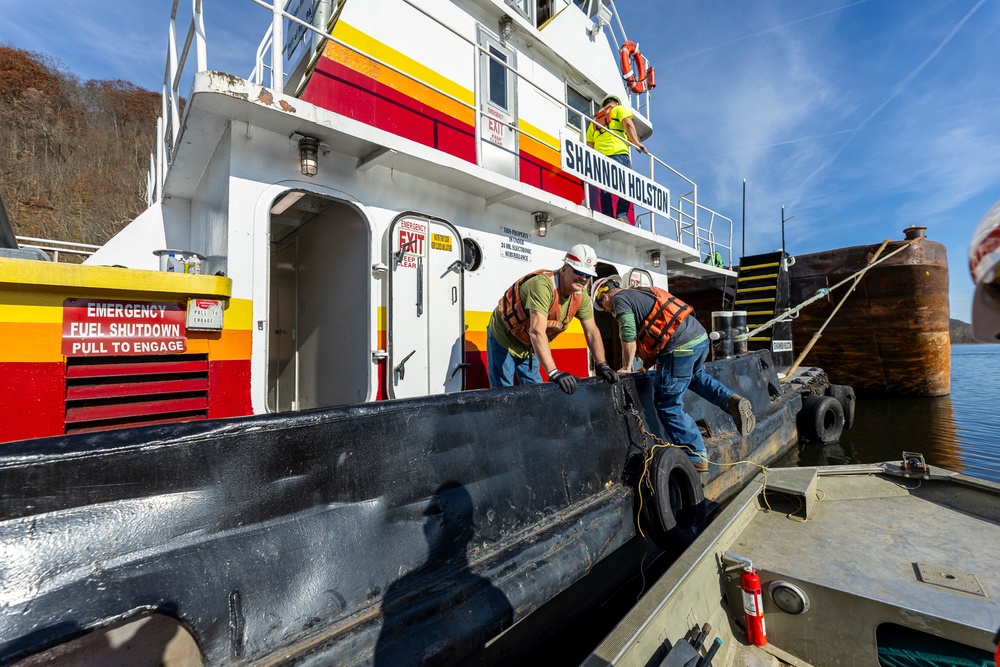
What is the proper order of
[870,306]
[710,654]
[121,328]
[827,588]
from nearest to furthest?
1. [710,654]
2. [827,588]
3. [121,328]
4. [870,306]

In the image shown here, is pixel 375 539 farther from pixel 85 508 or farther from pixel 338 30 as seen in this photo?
pixel 338 30

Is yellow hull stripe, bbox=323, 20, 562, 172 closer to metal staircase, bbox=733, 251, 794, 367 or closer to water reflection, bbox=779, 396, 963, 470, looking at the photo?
water reflection, bbox=779, 396, 963, 470

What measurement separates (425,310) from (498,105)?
328cm

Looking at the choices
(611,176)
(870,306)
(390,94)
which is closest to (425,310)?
(390,94)

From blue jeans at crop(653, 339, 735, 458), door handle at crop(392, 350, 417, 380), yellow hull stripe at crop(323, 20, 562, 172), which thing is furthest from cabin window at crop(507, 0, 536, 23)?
blue jeans at crop(653, 339, 735, 458)

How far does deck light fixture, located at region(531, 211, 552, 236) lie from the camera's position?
5531mm

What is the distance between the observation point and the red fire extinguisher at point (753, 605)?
226cm

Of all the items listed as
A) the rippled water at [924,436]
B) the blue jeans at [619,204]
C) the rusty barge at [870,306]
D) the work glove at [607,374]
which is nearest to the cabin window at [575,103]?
the blue jeans at [619,204]

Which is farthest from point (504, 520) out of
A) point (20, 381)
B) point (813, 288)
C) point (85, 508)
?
point (813, 288)

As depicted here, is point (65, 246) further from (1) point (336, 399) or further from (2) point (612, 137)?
(2) point (612, 137)

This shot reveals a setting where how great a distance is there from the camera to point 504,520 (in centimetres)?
235

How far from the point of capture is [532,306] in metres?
3.51

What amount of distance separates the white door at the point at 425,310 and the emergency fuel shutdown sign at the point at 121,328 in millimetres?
1649

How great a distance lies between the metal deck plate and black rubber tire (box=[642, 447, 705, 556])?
1285 mm
